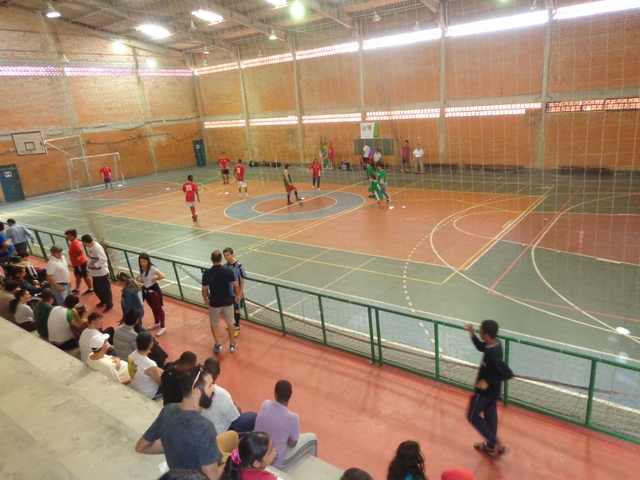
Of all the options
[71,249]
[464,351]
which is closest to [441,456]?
[464,351]

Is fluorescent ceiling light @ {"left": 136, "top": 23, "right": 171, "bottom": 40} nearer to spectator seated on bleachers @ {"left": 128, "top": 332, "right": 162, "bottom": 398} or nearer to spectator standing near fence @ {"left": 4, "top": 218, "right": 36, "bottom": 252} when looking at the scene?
spectator standing near fence @ {"left": 4, "top": 218, "right": 36, "bottom": 252}

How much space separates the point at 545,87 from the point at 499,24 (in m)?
4.03

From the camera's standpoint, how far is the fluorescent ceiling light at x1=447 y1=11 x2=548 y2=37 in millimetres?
20203

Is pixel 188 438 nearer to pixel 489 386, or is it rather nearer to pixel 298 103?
pixel 489 386

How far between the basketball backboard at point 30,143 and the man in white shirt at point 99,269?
1781 centimetres

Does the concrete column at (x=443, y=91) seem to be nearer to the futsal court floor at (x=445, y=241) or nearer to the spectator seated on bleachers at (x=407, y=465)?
the futsal court floor at (x=445, y=241)

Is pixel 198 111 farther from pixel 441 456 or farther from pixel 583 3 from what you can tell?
pixel 441 456

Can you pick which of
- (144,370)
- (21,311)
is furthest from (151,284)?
(144,370)

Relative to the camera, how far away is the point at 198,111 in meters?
37.4

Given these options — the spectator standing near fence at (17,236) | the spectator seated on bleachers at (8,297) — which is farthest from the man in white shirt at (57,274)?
the spectator standing near fence at (17,236)

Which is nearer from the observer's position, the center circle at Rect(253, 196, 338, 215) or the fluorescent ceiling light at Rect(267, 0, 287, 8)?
the center circle at Rect(253, 196, 338, 215)

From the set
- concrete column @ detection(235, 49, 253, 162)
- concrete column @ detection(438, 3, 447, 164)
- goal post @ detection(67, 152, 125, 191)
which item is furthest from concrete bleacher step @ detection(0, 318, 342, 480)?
concrete column @ detection(235, 49, 253, 162)

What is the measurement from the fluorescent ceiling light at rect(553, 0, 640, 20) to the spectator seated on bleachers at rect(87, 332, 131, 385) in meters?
23.0

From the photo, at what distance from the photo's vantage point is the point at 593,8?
1864cm
